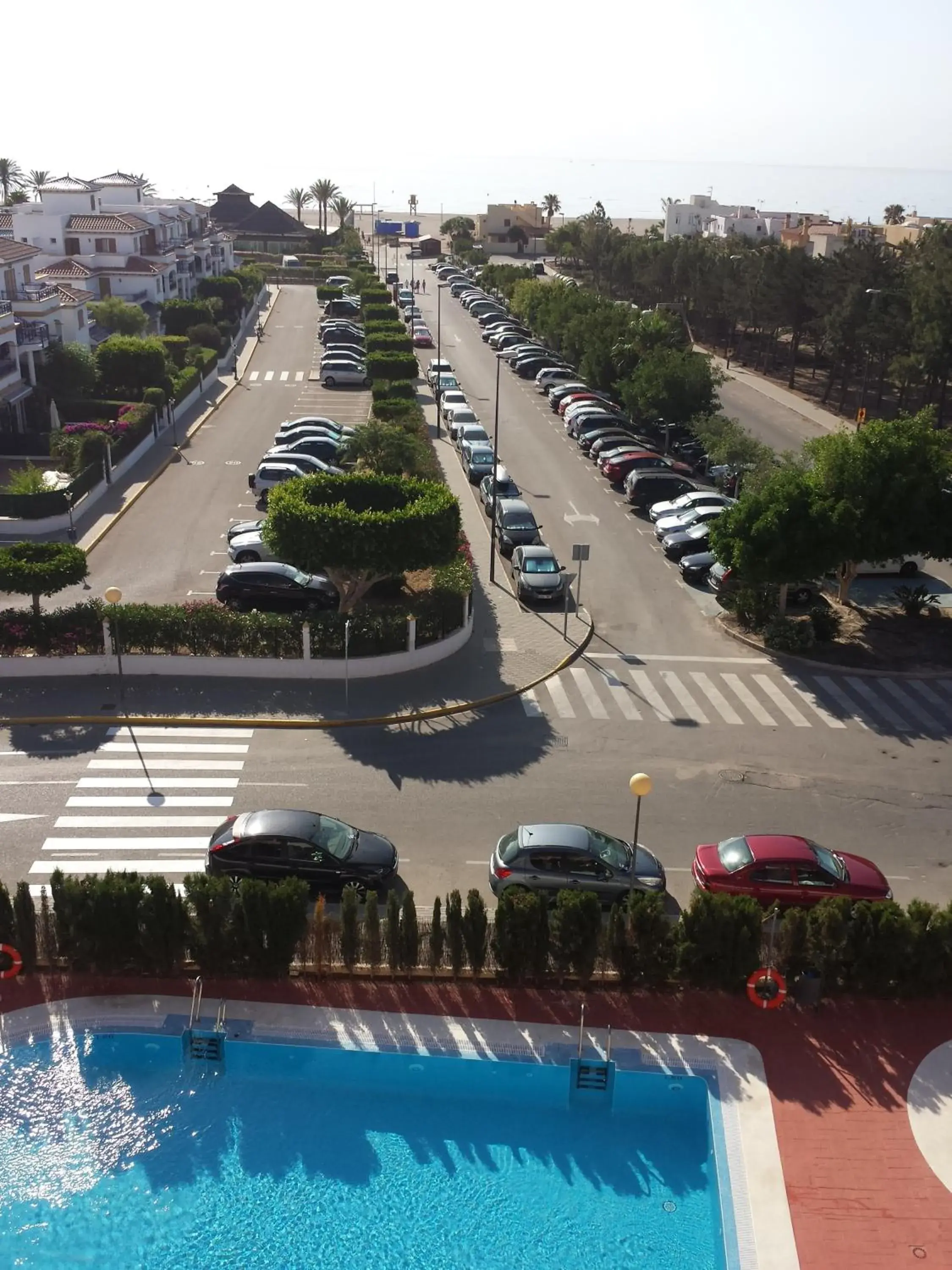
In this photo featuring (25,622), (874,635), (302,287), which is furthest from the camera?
(302,287)

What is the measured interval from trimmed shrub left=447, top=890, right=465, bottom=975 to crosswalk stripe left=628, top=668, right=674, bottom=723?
10.0 meters

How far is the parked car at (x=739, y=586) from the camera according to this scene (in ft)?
103

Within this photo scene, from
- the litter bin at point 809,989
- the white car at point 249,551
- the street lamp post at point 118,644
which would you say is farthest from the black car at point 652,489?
the litter bin at point 809,989

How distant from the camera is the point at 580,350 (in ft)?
199

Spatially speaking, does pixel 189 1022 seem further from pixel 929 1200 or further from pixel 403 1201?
pixel 929 1200

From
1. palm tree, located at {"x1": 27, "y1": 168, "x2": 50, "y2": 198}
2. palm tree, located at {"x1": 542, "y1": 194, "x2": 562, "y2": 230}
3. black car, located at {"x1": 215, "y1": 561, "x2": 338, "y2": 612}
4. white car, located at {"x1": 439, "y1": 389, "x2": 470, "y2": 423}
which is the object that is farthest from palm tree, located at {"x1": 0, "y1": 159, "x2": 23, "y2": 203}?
black car, located at {"x1": 215, "y1": 561, "x2": 338, "y2": 612}

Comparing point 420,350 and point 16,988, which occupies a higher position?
point 420,350

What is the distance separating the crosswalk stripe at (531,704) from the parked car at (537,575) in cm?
529

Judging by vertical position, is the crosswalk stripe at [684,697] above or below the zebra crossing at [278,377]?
below

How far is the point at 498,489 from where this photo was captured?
130 ft

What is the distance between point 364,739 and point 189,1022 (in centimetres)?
874

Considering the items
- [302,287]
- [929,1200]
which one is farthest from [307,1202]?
[302,287]

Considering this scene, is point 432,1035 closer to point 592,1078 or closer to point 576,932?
point 592,1078

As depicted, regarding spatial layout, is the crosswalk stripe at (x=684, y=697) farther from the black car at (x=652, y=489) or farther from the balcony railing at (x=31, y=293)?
the balcony railing at (x=31, y=293)
